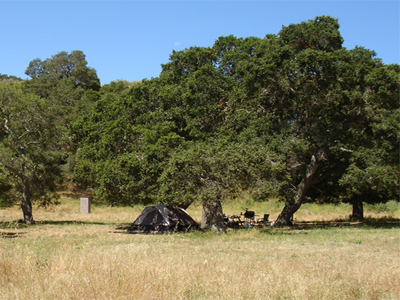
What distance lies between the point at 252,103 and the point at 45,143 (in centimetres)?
1407

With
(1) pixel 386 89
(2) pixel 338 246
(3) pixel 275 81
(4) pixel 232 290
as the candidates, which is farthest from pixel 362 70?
(4) pixel 232 290

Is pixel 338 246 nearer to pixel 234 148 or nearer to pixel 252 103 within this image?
pixel 234 148

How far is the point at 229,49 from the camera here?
76.2 ft

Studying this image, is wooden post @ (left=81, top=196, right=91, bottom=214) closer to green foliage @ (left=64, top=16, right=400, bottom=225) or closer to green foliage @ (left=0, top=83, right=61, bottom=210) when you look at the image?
green foliage @ (left=0, top=83, right=61, bottom=210)

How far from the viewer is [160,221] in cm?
1964

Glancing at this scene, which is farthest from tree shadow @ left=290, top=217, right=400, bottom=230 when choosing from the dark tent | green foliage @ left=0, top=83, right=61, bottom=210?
green foliage @ left=0, top=83, right=61, bottom=210

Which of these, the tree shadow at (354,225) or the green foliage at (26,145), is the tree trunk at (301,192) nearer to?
the tree shadow at (354,225)

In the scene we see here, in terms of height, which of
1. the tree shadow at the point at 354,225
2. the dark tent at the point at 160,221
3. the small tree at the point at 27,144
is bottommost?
the tree shadow at the point at 354,225

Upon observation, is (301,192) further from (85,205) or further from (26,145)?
(85,205)

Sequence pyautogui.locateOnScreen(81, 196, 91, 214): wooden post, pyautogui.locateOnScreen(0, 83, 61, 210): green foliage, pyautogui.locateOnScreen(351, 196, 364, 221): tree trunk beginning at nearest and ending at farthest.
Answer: pyautogui.locateOnScreen(0, 83, 61, 210): green foliage
pyautogui.locateOnScreen(351, 196, 364, 221): tree trunk
pyautogui.locateOnScreen(81, 196, 91, 214): wooden post

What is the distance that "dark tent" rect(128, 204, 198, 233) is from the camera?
1945 centimetres

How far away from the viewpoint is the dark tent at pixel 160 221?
19.5 metres

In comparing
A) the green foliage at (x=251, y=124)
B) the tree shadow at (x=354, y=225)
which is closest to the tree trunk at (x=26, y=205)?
the green foliage at (x=251, y=124)

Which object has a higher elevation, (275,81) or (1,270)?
(275,81)
